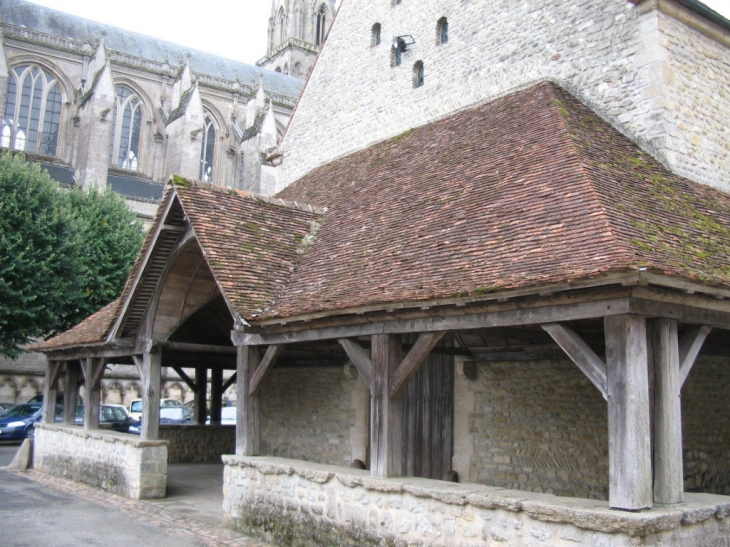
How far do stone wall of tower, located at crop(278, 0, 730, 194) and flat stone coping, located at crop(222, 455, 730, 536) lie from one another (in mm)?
4828

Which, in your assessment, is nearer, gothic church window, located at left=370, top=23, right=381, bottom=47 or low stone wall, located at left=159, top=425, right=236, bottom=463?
gothic church window, located at left=370, top=23, right=381, bottom=47

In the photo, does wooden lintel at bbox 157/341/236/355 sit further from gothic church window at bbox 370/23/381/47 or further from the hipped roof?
gothic church window at bbox 370/23/381/47

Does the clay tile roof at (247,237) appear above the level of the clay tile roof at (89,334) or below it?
above

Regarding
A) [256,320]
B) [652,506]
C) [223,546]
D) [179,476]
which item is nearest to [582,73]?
[256,320]

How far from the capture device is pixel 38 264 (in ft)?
66.2

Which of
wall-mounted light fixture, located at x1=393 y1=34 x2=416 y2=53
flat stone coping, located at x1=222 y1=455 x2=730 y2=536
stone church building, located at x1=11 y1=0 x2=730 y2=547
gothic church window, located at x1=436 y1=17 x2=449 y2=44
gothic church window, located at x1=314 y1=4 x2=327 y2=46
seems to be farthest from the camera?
gothic church window, located at x1=314 y1=4 x2=327 y2=46

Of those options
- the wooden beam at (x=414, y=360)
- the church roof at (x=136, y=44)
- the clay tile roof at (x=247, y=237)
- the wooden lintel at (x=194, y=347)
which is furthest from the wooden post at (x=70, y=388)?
the church roof at (x=136, y=44)

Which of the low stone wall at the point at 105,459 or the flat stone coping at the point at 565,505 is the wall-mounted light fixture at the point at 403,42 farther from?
the flat stone coping at the point at 565,505

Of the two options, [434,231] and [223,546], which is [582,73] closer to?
[434,231]

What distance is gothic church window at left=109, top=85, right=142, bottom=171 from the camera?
3912cm

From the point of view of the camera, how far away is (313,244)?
10.3 metres

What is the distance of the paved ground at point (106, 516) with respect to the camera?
324 inches

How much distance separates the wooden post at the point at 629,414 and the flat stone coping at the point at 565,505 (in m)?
0.14

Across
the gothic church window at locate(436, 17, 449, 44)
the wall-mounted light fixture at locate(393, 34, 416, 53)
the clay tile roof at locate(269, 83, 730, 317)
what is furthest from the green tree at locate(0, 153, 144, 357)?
the gothic church window at locate(436, 17, 449, 44)
